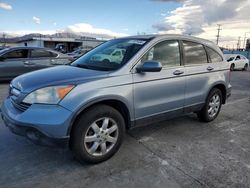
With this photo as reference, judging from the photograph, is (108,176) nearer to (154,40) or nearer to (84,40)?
A: (154,40)

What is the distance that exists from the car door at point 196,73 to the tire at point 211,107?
0.72 feet

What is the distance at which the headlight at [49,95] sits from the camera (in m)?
2.79

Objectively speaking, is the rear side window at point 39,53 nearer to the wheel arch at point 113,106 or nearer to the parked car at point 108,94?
the parked car at point 108,94

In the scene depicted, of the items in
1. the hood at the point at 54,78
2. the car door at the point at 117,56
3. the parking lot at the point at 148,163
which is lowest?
the parking lot at the point at 148,163

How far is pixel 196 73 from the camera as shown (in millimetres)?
4301

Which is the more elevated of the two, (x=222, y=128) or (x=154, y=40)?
(x=154, y=40)

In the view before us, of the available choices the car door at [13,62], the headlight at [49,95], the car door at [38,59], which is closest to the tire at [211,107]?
the headlight at [49,95]

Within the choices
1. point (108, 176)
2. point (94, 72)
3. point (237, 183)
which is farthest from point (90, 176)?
point (237, 183)

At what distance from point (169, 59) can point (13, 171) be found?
281 cm

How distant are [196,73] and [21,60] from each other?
7.26 m

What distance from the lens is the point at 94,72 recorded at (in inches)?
127

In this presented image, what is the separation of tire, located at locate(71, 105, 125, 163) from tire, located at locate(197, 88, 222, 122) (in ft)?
7.24

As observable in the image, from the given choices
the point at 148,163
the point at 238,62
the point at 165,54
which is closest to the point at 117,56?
the point at 165,54

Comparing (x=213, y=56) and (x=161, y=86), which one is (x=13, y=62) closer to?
(x=161, y=86)
